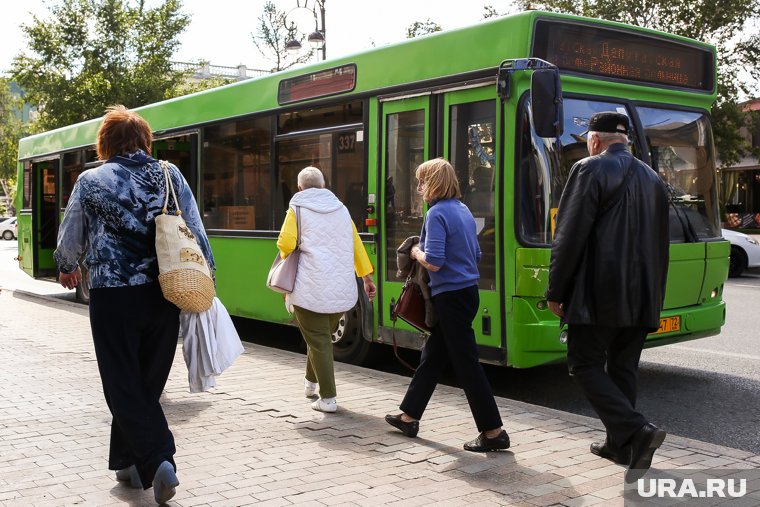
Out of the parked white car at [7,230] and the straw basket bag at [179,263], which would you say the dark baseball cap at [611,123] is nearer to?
the straw basket bag at [179,263]

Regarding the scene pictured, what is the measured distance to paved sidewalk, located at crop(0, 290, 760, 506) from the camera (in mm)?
4348

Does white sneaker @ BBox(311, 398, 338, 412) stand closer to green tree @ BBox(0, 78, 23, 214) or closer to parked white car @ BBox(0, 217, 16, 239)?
parked white car @ BBox(0, 217, 16, 239)

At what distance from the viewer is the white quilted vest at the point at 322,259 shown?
6.18 metres

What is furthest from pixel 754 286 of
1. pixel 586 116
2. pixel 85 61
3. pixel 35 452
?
pixel 85 61

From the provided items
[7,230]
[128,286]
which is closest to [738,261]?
[128,286]

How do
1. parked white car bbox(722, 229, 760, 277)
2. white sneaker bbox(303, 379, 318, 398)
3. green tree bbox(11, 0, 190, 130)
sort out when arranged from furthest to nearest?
green tree bbox(11, 0, 190, 130), parked white car bbox(722, 229, 760, 277), white sneaker bbox(303, 379, 318, 398)

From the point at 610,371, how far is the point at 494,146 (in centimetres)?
250

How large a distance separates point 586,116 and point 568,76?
1.09ft

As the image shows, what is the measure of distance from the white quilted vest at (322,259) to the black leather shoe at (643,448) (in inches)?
94.8

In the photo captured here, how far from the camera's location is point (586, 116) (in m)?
6.89

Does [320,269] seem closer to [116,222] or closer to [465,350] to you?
[465,350]

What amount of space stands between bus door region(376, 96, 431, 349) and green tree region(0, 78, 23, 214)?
5784cm

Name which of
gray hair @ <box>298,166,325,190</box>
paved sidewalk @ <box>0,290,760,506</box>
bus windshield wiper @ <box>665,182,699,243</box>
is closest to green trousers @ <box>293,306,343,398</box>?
paved sidewalk @ <box>0,290,760,506</box>

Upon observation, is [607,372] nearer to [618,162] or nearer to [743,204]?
[618,162]
